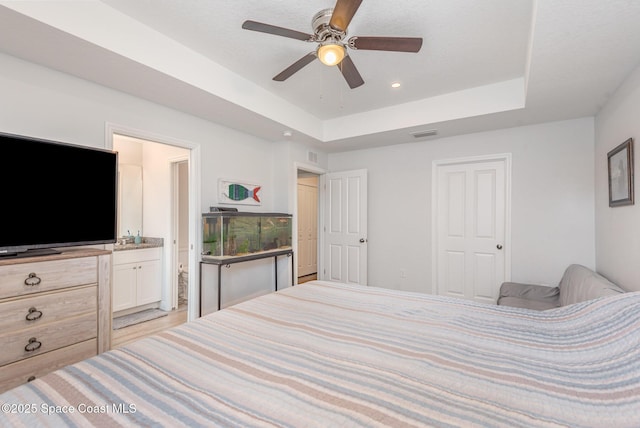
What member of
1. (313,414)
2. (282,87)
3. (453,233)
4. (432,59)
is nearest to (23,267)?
(313,414)

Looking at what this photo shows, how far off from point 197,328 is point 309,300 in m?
0.73

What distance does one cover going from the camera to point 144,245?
3.79m

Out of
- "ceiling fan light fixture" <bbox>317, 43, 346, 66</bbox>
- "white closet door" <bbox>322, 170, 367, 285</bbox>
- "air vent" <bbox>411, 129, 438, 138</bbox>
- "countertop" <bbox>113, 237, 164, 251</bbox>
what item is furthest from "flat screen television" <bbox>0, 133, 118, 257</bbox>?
"air vent" <bbox>411, 129, 438, 138</bbox>

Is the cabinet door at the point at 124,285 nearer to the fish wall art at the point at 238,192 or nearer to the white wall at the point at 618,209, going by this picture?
the fish wall art at the point at 238,192

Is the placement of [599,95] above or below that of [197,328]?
above

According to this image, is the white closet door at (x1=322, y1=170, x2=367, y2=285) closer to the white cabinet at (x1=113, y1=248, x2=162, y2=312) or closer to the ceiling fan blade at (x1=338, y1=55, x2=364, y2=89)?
the ceiling fan blade at (x1=338, y1=55, x2=364, y2=89)

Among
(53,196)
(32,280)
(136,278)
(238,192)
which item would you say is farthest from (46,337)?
(238,192)

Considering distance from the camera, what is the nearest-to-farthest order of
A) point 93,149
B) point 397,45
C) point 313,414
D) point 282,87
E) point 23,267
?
point 313,414, point 23,267, point 397,45, point 93,149, point 282,87

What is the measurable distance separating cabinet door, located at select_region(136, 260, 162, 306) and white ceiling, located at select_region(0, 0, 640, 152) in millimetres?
2064

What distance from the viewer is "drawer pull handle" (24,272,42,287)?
1.77 metres

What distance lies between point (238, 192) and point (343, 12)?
2544 mm

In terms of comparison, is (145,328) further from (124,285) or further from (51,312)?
(51,312)

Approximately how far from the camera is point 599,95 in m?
2.64

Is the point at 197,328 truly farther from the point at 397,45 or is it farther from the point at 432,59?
the point at 432,59
